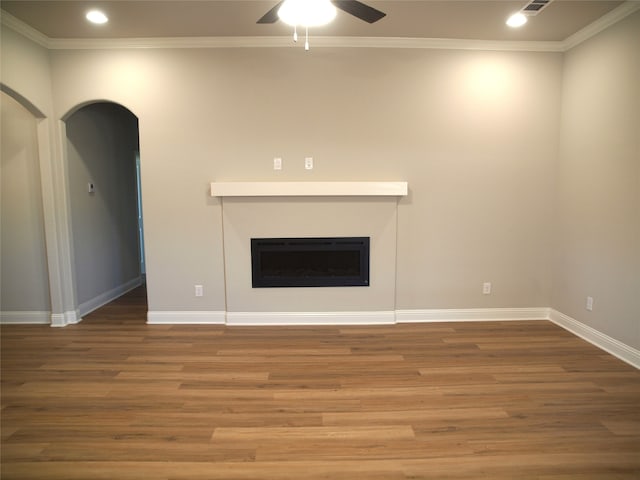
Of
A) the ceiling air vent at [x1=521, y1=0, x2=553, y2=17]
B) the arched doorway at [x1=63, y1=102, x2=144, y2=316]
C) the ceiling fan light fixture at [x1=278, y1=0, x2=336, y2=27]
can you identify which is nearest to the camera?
the ceiling fan light fixture at [x1=278, y1=0, x2=336, y2=27]

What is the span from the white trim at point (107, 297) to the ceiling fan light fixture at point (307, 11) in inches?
144

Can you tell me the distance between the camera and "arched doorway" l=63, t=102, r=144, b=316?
3.86m

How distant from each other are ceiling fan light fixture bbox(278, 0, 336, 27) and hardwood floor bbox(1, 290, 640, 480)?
7.80ft

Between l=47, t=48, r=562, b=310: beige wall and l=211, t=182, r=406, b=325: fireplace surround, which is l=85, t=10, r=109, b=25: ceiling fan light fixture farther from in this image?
l=211, t=182, r=406, b=325: fireplace surround

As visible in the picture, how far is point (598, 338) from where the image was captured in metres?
3.08

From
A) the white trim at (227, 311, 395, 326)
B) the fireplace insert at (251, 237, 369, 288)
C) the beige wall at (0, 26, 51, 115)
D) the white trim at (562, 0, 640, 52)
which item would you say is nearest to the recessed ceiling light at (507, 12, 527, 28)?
the white trim at (562, 0, 640, 52)

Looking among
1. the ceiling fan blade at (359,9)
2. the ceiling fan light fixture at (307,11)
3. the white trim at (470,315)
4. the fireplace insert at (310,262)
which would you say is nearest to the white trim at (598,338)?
the white trim at (470,315)

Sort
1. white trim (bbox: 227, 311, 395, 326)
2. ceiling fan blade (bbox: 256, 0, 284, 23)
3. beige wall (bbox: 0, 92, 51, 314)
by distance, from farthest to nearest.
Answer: white trim (bbox: 227, 311, 395, 326) < beige wall (bbox: 0, 92, 51, 314) < ceiling fan blade (bbox: 256, 0, 284, 23)

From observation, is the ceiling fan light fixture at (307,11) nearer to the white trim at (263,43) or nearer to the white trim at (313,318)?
the white trim at (263,43)

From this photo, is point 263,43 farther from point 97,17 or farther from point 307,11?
point 307,11

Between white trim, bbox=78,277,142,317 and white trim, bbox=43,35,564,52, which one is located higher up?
white trim, bbox=43,35,564,52

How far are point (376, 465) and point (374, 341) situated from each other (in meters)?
1.50

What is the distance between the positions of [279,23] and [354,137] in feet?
3.88

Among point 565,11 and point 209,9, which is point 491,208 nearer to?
point 565,11
